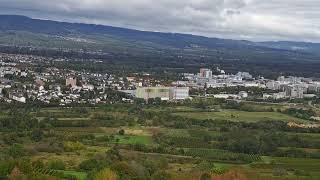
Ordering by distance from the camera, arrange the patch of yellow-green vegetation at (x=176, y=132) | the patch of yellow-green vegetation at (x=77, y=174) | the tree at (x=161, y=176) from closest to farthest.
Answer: the tree at (x=161, y=176) < the patch of yellow-green vegetation at (x=77, y=174) < the patch of yellow-green vegetation at (x=176, y=132)

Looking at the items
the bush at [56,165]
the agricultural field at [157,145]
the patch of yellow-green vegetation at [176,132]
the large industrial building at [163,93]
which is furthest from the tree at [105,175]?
the large industrial building at [163,93]

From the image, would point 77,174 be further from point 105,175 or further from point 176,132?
point 176,132

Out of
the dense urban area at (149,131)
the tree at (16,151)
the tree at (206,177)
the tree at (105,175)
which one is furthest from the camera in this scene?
the tree at (16,151)

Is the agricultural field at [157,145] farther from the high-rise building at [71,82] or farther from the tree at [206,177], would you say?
the high-rise building at [71,82]

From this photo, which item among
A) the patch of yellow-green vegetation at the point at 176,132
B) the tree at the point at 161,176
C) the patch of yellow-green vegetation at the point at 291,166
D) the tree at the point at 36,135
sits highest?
the tree at the point at 161,176

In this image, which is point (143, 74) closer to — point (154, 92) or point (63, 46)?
point (154, 92)

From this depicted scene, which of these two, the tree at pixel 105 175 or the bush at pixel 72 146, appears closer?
the tree at pixel 105 175

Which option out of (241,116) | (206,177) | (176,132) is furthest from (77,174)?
(241,116)
